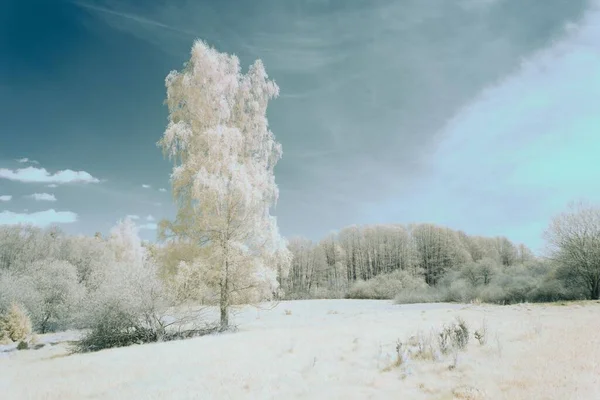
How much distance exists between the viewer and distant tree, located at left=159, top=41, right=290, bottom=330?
500 inches

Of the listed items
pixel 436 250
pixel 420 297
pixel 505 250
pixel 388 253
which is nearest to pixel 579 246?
pixel 420 297

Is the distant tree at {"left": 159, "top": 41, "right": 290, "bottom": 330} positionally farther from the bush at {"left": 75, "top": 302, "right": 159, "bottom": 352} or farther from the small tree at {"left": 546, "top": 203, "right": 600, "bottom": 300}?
the small tree at {"left": 546, "top": 203, "right": 600, "bottom": 300}

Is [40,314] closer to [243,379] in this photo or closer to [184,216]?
[184,216]

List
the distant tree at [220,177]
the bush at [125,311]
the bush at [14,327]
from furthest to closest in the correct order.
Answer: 1. the bush at [14,327]
2. the distant tree at [220,177]
3. the bush at [125,311]

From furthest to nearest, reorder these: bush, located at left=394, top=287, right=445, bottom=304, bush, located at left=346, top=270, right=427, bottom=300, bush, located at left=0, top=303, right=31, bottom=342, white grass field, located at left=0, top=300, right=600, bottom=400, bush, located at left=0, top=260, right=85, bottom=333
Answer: bush, located at left=346, top=270, right=427, bottom=300, bush, located at left=394, top=287, right=445, bottom=304, bush, located at left=0, top=260, right=85, bottom=333, bush, located at left=0, top=303, right=31, bottom=342, white grass field, located at left=0, top=300, right=600, bottom=400

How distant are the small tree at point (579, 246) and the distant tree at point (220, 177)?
19382mm

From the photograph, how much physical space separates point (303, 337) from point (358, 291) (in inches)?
1532

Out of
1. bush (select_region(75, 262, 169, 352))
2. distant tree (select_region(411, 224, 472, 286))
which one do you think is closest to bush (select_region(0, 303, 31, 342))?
bush (select_region(75, 262, 169, 352))

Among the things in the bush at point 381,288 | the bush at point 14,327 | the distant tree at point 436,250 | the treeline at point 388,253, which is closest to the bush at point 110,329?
the bush at point 14,327

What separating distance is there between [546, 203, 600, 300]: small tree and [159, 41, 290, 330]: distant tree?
1938 cm

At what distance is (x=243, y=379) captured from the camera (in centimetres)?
555

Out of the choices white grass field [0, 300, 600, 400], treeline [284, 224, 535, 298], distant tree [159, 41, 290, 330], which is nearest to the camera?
white grass field [0, 300, 600, 400]

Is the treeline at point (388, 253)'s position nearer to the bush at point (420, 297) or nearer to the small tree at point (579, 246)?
the bush at point (420, 297)

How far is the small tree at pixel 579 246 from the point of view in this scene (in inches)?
814
